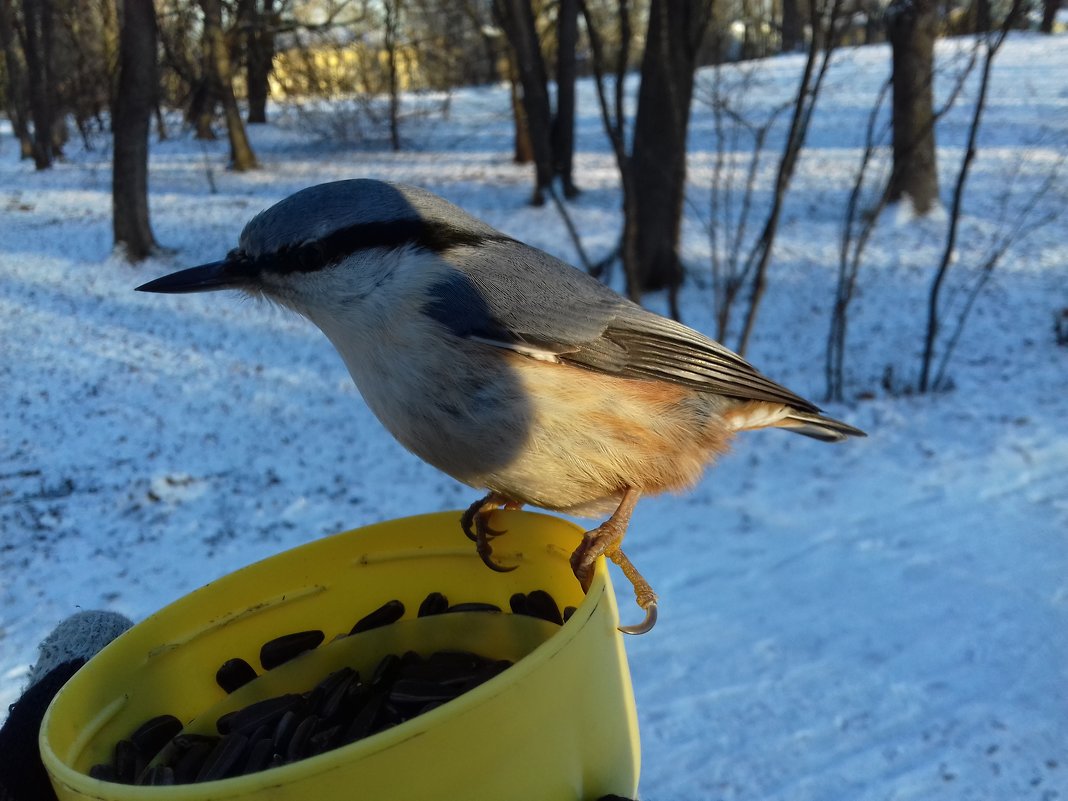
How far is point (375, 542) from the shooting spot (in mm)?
1494

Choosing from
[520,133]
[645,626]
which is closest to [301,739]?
[645,626]

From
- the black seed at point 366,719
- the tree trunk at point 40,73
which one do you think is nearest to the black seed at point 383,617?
Result: the black seed at point 366,719

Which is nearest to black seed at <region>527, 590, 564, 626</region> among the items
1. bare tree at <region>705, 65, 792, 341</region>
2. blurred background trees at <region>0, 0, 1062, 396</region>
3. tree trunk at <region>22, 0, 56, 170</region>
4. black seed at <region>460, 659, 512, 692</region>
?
black seed at <region>460, 659, 512, 692</region>

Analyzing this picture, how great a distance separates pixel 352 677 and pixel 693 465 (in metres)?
0.82

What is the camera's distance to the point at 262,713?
1.33m

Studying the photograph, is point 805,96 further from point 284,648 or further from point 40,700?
point 40,700

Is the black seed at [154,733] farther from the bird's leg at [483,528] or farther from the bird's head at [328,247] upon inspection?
the bird's head at [328,247]

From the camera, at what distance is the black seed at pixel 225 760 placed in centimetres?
122

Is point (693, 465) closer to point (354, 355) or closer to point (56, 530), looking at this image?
point (354, 355)

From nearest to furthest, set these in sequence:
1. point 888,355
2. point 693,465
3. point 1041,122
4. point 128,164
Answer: point 693,465, point 888,355, point 128,164, point 1041,122

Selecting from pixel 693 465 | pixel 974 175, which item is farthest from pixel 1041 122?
pixel 693 465

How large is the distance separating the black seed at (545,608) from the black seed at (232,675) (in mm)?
513

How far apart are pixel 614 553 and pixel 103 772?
0.89m

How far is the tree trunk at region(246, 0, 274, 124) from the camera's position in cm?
1227
